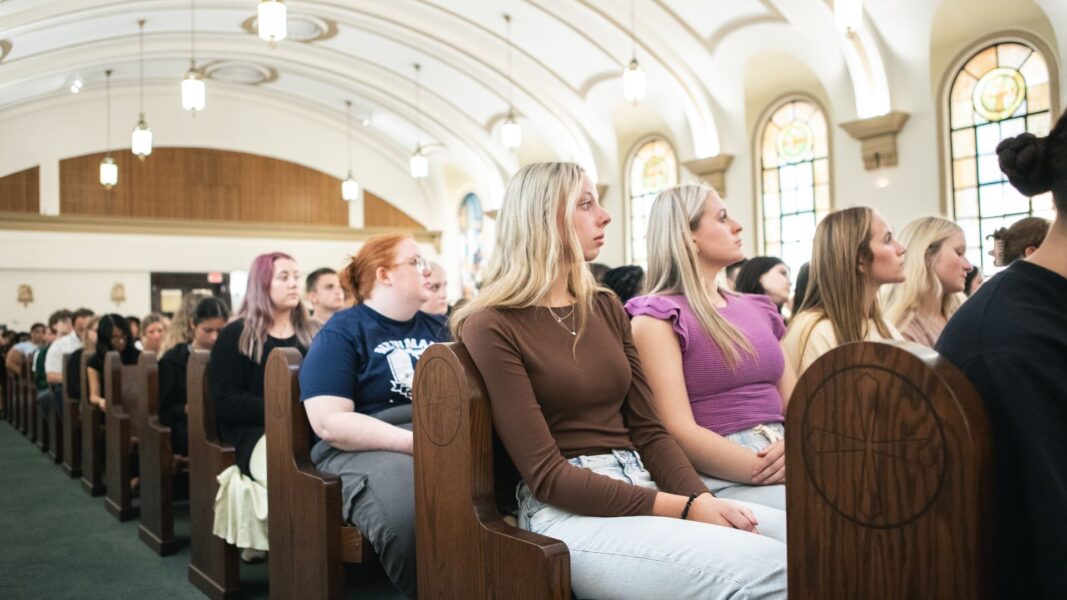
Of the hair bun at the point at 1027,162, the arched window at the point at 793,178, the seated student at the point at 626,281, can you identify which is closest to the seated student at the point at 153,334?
the seated student at the point at 626,281

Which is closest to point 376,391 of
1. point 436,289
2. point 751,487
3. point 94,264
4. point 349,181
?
point 751,487

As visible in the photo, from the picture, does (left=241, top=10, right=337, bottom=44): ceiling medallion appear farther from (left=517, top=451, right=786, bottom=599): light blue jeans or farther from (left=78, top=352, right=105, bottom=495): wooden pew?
(left=517, top=451, right=786, bottom=599): light blue jeans

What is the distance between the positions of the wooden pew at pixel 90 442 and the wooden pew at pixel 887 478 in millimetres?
5791

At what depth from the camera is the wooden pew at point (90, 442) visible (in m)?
5.87

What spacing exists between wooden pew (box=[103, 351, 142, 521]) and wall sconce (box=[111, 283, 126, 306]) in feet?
41.2

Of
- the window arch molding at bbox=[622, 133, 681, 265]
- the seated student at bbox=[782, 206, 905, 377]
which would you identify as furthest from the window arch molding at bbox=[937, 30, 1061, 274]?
the seated student at bbox=[782, 206, 905, 377]

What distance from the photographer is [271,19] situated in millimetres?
8102

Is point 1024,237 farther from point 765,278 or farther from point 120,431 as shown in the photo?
point 120,431

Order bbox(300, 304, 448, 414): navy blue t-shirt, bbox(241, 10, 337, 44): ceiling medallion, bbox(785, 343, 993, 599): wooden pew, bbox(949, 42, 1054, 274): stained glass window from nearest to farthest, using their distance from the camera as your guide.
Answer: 1. bbox(785, 343, 993, 599): wooden pew
2. bbox(300, 304, 448, 414): navy blue t-shirt
3. bbox(949, 42, 1054, 274): stained glass window
4. bbox(241, 10, 337, 44): ceiling medallion

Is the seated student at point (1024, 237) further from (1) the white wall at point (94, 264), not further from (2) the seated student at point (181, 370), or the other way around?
(1) the white wall at point (94, 264)

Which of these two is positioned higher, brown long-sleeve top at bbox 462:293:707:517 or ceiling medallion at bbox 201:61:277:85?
ceiling medallion at bbox 201:61:277:85

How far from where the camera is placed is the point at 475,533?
1.82 metres

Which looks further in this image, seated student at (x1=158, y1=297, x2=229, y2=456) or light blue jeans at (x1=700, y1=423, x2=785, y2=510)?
seated student at (x1=158, y1=297, x2=229, y2=456)

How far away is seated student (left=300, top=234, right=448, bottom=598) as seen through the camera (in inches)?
95.7
